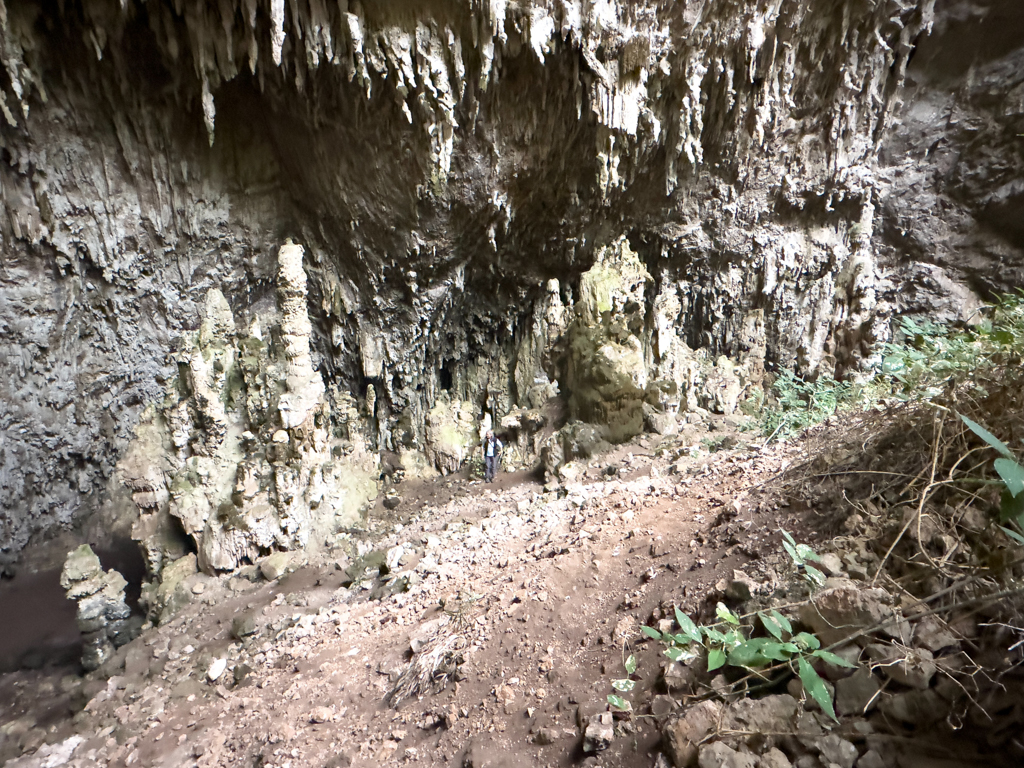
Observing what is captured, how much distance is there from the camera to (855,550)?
1.60 m

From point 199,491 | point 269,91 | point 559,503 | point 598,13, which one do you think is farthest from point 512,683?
point 269,91

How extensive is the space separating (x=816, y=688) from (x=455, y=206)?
7.69 metres

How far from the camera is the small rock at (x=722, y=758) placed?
1.19m

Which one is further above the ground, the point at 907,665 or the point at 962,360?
the point at 962,360

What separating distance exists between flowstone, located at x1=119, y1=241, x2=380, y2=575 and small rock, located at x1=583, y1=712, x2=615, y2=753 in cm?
551

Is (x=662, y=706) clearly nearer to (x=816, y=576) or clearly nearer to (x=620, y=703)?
(x=620, y=703)

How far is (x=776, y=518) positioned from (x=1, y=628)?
9.76 metres

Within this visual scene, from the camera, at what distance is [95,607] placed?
5430 millimetres

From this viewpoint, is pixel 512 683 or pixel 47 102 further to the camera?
pixel 47 102

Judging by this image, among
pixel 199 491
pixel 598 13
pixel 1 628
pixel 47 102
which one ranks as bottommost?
pixel 1 628

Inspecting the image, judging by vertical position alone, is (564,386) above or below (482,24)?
below

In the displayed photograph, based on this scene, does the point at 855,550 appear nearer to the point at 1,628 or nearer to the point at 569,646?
the point at 569,646

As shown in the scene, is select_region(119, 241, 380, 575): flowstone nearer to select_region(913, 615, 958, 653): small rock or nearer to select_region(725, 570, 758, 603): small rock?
select_region(725, 570, 758, 603): small rock

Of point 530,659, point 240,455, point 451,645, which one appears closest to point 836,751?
point 530,659
